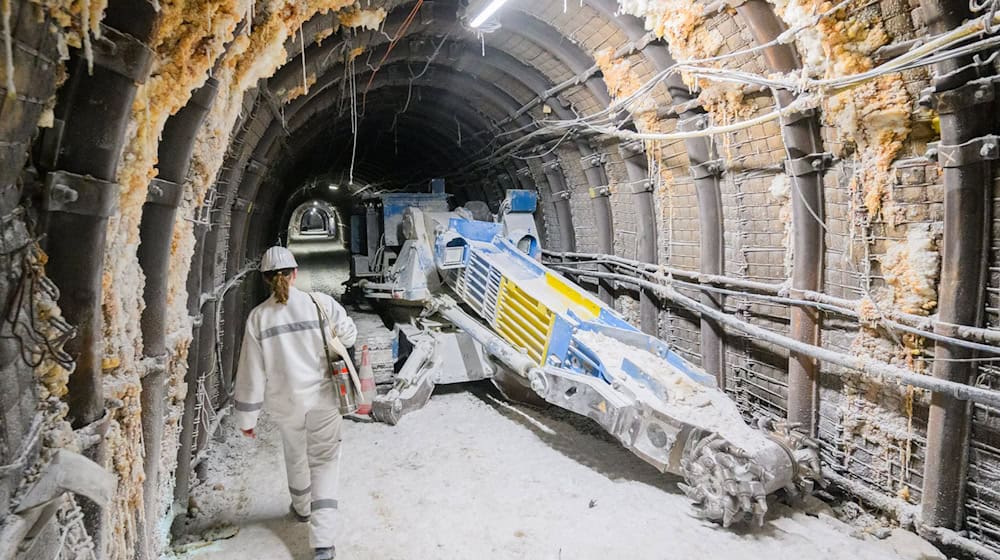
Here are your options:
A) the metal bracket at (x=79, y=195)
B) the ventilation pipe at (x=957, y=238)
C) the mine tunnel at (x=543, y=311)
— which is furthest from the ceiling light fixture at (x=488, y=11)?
the metal bracket at (x=79, y=195)

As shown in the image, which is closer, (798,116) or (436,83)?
(798,116)

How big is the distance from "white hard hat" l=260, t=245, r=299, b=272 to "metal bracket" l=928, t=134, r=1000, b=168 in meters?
4.46

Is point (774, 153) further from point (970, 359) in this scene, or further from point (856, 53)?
point (970, 359)

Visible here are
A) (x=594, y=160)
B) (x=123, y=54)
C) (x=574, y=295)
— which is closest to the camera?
(x=123, y=54)

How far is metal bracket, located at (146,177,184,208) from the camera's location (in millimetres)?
2701

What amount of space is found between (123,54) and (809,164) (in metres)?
4.88

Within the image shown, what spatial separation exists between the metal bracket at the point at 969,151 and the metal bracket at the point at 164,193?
4.77m

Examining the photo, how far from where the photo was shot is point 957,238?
12.0 ft

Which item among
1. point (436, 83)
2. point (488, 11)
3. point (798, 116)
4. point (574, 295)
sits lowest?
point (574, 295)

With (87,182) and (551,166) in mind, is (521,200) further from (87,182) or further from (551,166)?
(87,182)

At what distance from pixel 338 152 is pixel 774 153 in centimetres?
1192

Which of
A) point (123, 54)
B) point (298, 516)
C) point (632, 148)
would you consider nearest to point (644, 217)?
point (632, 148)

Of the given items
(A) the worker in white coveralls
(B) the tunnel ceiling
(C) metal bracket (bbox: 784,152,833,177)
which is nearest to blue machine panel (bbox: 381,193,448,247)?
(B) the tunnel ceiling

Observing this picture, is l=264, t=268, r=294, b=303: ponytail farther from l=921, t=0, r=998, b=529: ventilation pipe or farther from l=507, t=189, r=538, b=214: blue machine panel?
l=507, t=189, r=538, b=214: blue machine panel
